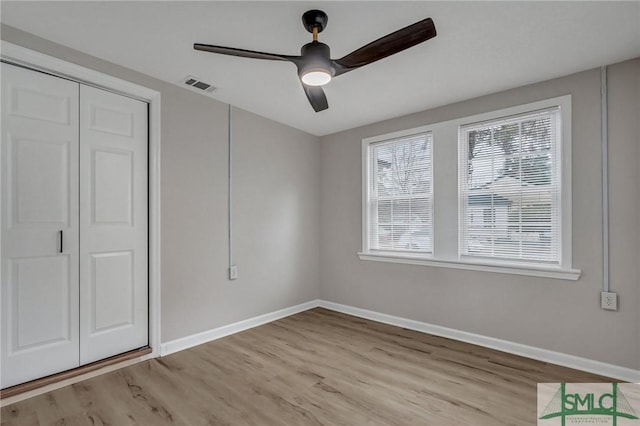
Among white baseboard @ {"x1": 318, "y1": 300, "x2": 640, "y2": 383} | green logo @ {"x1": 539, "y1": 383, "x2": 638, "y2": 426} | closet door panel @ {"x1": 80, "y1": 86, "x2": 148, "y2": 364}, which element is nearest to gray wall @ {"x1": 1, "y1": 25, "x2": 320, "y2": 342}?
closet door panel @ {"x1": 80, "y1": 86, "x2": 148, "y2": 364}

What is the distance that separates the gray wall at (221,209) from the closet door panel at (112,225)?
0.19 metres

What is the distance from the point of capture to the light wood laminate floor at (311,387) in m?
1.98

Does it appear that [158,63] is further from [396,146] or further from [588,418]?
[588,418]

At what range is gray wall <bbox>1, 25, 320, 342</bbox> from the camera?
2.92 meters

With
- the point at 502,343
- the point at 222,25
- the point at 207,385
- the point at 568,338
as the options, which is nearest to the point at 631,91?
the point at 568,338

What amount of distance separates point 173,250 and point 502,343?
10.3ft

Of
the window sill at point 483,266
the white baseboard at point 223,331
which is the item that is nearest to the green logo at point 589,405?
the window sill at point 483,266

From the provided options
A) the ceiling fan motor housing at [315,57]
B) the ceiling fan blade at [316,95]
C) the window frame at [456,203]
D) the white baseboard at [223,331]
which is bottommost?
the white baseboard at [223,331]

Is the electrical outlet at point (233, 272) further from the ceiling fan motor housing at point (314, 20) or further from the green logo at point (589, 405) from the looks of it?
the green logo at point (589, 405)

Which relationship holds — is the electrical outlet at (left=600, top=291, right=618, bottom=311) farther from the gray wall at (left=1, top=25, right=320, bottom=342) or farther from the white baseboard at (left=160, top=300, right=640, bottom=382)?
the gray wall at (left=1, top=25, right=320, bottom=342)

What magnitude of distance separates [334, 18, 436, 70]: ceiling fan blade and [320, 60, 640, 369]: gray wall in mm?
1739

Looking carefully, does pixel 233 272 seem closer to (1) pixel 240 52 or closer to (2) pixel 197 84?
(2) pixel 197 84

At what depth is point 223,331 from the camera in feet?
10.9

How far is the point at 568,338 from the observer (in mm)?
2660
